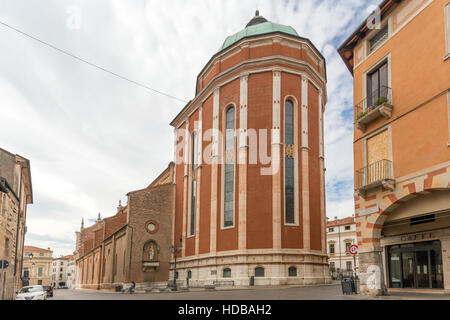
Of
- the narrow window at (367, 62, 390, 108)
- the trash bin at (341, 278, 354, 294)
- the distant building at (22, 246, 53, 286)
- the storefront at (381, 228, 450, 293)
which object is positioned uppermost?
the narrow window at (367, 62, 390, 108)

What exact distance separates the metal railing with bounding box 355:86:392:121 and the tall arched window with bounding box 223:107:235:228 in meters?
16.7

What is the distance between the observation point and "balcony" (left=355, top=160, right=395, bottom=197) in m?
15.4

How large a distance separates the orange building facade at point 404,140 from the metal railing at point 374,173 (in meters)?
0.04

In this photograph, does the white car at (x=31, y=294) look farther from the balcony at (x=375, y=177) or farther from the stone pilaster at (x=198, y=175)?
the balcony at (x=375, y=177)

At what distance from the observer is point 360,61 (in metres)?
19.1

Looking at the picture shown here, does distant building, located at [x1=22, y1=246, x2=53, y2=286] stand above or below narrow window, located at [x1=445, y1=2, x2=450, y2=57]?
below

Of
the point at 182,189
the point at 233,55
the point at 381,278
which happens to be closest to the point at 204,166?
the point at 182,189

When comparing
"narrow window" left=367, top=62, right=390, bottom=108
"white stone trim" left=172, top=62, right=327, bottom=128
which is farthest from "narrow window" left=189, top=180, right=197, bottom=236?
"narrow window" left=367, top=62, right=390, bottom=108

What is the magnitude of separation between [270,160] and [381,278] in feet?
55.1

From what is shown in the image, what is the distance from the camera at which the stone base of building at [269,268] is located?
96.4 feet

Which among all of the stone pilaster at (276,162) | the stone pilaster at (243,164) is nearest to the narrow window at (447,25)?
the stone pilaster at (276,162)

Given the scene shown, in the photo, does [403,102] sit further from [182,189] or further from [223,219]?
[182,189]

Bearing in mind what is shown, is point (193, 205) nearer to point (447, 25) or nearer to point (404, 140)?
point (404, 140)

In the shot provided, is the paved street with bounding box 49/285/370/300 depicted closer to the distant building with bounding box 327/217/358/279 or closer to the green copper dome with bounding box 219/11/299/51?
the green copper dome with bounding box 219/11/299/51
